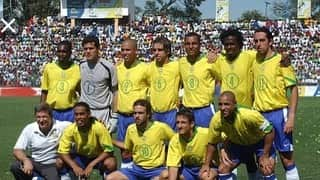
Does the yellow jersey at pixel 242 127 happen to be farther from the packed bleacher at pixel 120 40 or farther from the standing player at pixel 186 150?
the packed bleacher at pixel 120 40

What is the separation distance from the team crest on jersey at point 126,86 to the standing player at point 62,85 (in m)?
0.62

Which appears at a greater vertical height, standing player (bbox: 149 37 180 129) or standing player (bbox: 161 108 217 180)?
standing player (bbox: 149 37 180 129)

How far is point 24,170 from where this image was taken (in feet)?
30.5

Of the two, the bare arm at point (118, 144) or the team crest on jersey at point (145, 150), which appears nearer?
the team crest on jersey at point (145, 150)

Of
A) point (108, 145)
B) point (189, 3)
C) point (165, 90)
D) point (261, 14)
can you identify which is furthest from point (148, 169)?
point (261, 14)

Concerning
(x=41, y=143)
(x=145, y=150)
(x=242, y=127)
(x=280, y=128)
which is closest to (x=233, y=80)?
(x=280, y=128)

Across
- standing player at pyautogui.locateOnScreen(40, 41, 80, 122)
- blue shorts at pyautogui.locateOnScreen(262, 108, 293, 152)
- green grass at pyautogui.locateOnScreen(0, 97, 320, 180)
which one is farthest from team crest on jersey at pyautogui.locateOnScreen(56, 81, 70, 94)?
blue shorts at pyautogui.locateOnScreen(262, 108, 293, 152)

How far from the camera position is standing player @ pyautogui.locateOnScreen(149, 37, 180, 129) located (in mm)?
10352

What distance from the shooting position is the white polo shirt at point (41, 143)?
9539 millimetres

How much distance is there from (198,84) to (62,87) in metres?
1.92

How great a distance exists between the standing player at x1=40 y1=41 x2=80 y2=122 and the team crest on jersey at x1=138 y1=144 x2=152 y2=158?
1.70 m

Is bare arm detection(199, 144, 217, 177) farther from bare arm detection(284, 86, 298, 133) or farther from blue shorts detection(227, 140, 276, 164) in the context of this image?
bare arm detection(284, 86, 298, 133)

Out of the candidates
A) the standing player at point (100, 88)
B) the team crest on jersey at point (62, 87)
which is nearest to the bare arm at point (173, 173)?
the standing player at point (100, 88)

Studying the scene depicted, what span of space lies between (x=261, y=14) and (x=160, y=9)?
14096 mm
